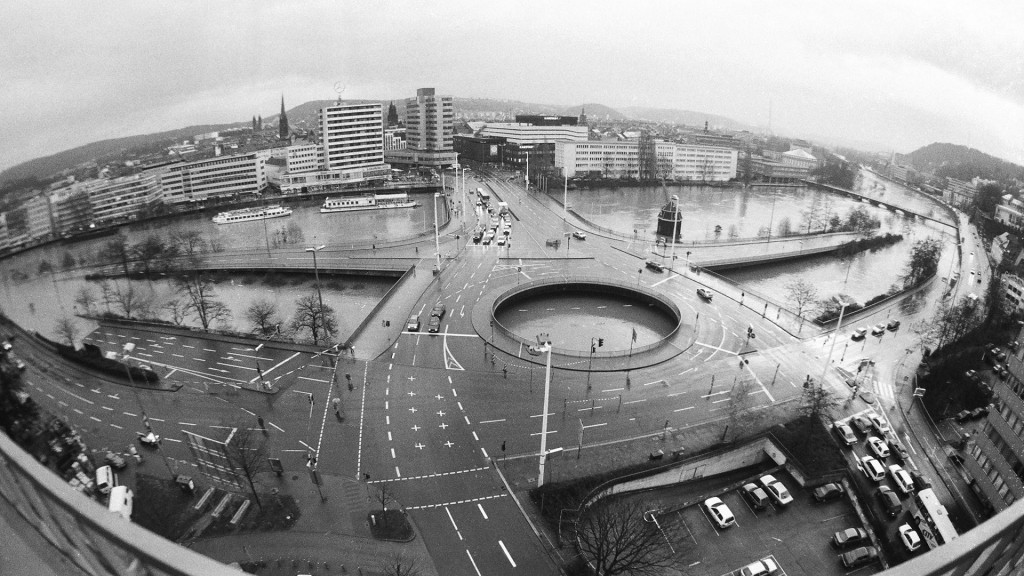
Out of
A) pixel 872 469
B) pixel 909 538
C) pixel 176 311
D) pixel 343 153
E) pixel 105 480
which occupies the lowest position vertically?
pixel 909 538

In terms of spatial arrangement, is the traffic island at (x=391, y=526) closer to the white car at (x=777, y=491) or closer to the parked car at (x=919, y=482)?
the white car at (x=777, y=491)

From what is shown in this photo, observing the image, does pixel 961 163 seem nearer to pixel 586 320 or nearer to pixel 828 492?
pixel 586 320

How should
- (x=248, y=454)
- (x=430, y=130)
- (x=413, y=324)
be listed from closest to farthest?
(x=248, y=454) → (x=413, y=324) → (x=430, y=130)

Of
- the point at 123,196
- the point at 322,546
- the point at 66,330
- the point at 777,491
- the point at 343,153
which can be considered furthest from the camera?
the point at 343,153

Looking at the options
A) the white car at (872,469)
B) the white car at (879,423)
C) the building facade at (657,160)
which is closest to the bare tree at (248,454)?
the white car at (872,469)

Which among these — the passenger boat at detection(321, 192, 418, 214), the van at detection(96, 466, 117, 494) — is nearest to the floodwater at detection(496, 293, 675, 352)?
the van at detection(96, 466, 117, 494)

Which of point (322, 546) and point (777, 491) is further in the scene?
point (777, 491)

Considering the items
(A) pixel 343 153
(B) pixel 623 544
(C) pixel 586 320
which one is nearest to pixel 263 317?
(C) pixel 586 320
